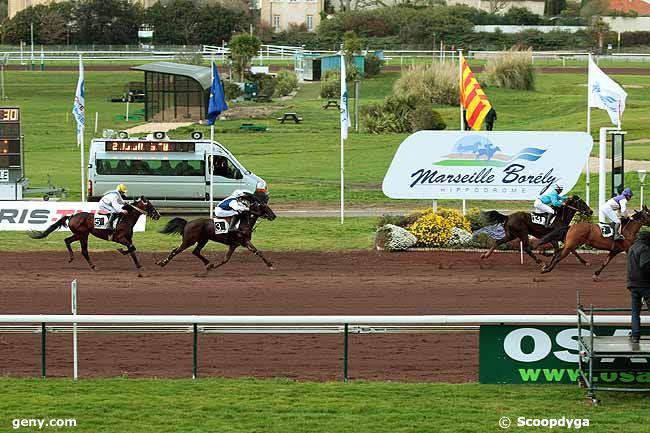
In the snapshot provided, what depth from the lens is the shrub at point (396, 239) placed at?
82.7 ft

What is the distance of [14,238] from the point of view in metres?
27.0

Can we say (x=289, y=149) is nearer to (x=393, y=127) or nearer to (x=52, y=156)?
(x=393, y=127)

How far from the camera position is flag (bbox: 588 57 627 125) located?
2694 cm

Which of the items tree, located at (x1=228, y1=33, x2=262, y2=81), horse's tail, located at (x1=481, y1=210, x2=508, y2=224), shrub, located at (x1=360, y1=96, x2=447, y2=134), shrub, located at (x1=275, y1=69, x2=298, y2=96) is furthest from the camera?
shrub, located at (x1=275, y1=69, x2=298, y2=96)

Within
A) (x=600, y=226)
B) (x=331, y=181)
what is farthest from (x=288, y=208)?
(x=600, y=226)

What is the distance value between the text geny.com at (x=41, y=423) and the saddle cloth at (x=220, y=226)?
34.8ft

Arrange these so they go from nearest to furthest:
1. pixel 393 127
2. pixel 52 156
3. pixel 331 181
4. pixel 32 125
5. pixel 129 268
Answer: pixel 129 268, pixel 331 181, pixel 52 156, pixel 393 127, pixel 32 125

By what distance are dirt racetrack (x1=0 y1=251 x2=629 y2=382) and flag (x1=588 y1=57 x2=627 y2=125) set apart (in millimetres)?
3842

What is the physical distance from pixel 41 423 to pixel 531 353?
549cm

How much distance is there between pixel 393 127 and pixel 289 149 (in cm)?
562

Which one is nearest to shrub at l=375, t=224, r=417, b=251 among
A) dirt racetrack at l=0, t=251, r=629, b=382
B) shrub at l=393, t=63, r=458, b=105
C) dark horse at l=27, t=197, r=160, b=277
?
dirt racetrack at l=0, t=251, r=629, b=382

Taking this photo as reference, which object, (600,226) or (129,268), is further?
(129,268)

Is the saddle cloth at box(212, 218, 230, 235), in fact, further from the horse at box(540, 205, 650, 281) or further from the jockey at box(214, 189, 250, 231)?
the horse at box(540, 205, 650, 281)

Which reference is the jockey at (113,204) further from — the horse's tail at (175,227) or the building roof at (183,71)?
the building roof at (183,71)
